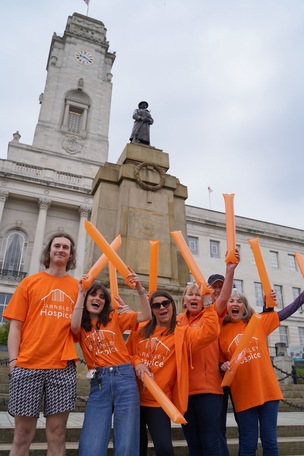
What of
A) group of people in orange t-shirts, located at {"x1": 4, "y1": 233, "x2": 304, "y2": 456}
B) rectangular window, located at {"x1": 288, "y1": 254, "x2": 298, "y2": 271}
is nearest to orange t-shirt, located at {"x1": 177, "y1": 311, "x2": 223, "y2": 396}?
group of people in orange t-shirts, located at {"x1": 4, "y1": 233, "x2": 304, "y2": 456}

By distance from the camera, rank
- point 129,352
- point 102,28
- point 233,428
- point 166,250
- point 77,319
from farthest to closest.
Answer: point 102,28 → point 166,250 → point 233,428 → point 129,352 → point 77,319

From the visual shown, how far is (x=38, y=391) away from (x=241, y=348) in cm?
175

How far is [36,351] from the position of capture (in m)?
2.86

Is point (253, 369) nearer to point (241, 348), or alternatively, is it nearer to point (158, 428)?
point (241, 348)

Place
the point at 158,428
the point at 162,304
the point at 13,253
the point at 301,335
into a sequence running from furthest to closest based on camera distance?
the point at 301,335, the point at 13,253, the point at 162,304, the point at 158,428

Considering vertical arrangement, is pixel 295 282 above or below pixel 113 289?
above

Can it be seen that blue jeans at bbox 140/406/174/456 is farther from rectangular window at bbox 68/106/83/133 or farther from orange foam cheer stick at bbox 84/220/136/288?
rectangular window at bbox 68/106/83/133

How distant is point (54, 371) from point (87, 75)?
159 feet

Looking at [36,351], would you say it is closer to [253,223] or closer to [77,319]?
[77,319]

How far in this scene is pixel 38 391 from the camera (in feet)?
9.03

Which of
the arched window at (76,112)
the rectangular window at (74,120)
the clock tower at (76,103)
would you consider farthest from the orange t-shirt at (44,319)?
the rectangular window at (74,120)

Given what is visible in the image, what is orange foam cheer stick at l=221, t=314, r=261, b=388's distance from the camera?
9.96ft

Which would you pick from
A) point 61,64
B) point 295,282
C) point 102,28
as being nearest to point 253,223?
point 295,282

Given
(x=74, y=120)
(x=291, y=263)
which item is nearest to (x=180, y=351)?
(x=291, y=263)
